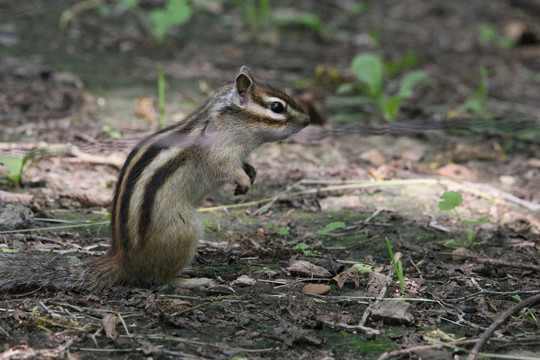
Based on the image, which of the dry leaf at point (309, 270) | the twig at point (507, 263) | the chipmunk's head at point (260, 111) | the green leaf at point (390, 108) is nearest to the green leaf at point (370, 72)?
the green leaf at point (390, 108)

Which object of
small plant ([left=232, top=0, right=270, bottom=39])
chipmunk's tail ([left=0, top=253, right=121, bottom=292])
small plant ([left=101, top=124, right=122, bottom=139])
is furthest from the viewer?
small plant ([left=232, top=0, right=270, bottom=39])

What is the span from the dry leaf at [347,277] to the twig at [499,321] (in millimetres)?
842

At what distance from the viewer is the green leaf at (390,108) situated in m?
6.59

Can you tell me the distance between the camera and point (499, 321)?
3.05 metres

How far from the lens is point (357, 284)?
12.1 feet

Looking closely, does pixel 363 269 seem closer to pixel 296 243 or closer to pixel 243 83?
pixel 296 243

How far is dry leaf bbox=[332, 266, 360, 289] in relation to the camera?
3682 millimetres

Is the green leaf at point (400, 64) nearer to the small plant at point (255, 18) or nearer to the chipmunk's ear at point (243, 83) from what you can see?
the small plant at point (255, 18)

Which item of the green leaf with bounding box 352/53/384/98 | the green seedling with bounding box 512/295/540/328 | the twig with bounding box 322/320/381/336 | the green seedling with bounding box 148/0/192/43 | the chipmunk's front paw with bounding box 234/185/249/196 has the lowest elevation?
the green seedling with bounding box 512/295/540/328

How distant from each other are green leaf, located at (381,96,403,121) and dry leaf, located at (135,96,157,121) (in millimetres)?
2335

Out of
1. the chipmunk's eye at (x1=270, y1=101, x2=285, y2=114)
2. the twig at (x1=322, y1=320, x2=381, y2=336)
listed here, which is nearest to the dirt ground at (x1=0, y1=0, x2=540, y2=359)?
the twig at (x1=322, y1=320, x2=381, y2=336)

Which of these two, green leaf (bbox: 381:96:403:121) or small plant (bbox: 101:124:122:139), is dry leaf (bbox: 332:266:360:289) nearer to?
small plant (bbox: 101:124:122:139)

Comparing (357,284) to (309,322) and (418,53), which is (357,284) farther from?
(418,53)

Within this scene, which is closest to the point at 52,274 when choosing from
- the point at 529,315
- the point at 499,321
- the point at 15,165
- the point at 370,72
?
the point at 15,165
